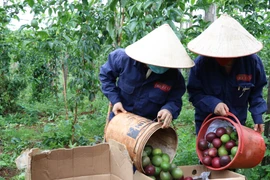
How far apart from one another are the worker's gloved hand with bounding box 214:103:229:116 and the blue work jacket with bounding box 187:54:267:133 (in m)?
0.06

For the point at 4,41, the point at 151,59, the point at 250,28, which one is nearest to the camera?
the point at 151,59

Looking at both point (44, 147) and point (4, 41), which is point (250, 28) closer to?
point (44, 147)

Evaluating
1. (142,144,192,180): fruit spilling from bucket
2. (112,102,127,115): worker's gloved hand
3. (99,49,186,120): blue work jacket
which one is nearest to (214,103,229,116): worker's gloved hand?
(99,49,186,120): blue work jacket

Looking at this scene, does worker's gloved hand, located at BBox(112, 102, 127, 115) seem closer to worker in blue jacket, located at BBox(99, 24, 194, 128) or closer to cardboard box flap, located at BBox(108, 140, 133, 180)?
worker in blue jacket, located at BBox(99, 24, 194, 128)

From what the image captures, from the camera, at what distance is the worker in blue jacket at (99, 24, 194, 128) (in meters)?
2.19

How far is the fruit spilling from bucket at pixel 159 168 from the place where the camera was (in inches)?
81.7

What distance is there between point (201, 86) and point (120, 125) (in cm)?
63

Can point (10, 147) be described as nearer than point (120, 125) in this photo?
No

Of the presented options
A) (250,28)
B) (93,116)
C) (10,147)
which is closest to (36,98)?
(93,116)

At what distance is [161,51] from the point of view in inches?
85.7

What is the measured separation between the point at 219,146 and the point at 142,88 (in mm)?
606

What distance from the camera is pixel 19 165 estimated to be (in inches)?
69.6

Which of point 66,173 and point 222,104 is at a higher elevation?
point 222,104

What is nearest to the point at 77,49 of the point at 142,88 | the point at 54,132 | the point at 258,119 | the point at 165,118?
the point at 54,132
